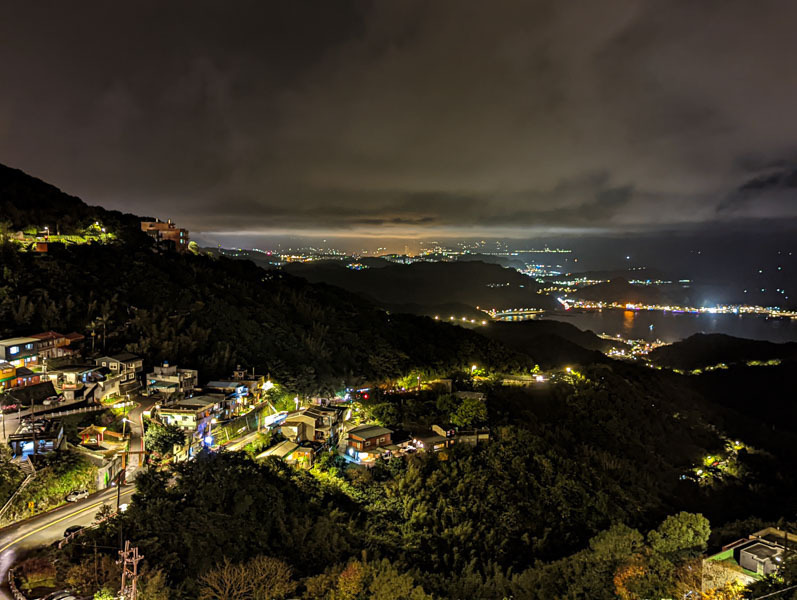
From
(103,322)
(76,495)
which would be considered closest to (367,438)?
(76,495)

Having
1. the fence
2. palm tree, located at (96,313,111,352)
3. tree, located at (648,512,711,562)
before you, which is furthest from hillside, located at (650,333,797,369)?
the fence

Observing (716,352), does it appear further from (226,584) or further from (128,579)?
(128,579)

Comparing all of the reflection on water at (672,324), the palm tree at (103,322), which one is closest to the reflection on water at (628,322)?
the reflection on water at (672,324)

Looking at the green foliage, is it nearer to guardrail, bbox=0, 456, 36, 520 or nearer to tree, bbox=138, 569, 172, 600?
guardrail, bbox=0, 456, 36, 520

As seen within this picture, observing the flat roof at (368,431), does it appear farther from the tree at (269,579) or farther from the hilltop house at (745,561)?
the hilltop house at (745,561)

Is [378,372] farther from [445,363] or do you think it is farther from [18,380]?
[18,380]

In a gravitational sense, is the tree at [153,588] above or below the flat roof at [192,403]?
below

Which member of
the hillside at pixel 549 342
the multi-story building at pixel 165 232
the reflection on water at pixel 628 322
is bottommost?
the reflection on water at pixel 628 322
